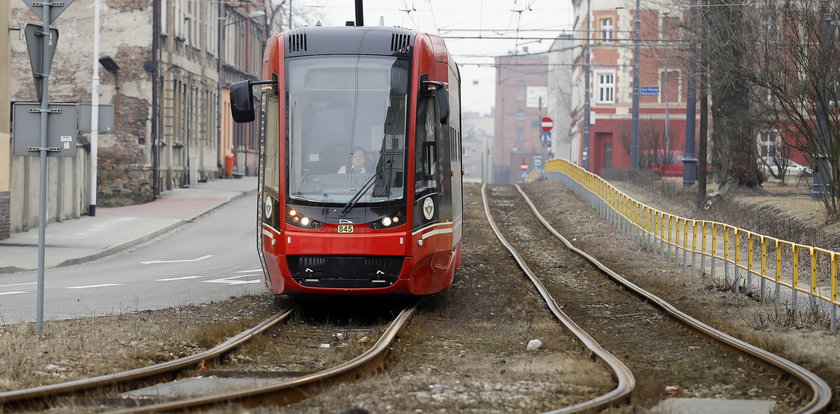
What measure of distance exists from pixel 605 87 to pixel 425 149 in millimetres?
65449

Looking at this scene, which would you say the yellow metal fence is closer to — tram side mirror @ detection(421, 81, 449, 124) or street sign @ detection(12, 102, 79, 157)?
tram side mirror @ detection(421, 81, 449, 124)

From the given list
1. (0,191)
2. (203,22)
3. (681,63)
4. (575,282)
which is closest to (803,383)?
(575,282)

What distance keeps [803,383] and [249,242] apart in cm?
2130

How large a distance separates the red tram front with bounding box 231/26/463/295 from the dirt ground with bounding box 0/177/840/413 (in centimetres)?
83

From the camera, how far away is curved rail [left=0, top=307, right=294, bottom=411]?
8.13 meters

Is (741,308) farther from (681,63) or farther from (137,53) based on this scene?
(137,53)

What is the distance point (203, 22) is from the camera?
172 ft

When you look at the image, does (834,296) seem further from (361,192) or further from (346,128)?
(346,128)

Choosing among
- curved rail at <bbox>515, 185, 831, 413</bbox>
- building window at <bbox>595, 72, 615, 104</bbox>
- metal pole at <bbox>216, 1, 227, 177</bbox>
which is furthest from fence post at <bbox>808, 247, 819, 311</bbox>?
building window at <bbox>595, 72, 615, 104</bbox>

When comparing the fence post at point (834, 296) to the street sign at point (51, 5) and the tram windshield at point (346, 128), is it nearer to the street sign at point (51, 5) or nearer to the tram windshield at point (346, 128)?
the tram windshield at point (346, 128)

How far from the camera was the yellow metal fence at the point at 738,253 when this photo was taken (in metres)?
14.2

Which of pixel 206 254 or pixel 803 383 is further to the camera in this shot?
pixel 206 254

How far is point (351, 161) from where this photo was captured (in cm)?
1423

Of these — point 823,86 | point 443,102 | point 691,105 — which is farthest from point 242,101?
point 691,105
